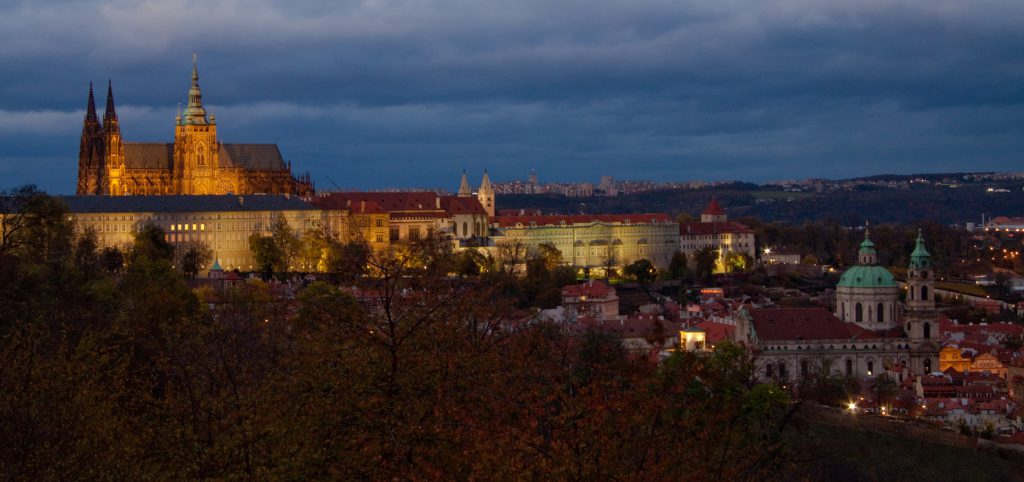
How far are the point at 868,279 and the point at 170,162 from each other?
197 ft

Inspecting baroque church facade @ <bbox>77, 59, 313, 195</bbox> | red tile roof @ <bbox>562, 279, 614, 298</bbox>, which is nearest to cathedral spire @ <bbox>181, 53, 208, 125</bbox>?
baroque church facade @ <bbox>77, 59, 313, 195</bbox>

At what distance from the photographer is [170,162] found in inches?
4382

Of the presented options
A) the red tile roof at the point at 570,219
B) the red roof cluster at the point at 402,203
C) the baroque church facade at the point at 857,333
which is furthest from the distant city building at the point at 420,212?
the baroque church facade at the point at 857,333

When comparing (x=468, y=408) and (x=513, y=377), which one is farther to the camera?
(x=513, y=377)

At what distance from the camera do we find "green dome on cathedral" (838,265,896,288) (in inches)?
2808

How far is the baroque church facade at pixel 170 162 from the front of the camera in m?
109

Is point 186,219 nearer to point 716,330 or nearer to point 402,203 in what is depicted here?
point 402,203

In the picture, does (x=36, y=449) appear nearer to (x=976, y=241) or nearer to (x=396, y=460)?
(x=396, y=460)

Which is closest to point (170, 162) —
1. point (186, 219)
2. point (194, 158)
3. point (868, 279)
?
point (194, 158)

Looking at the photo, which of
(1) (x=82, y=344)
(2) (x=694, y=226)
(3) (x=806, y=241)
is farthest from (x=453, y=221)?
(1) (x=82, y=344)

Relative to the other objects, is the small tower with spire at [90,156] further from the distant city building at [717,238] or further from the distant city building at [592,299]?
the distant city building at [717,238]

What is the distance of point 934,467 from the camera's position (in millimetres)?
45000

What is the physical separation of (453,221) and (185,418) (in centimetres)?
9152

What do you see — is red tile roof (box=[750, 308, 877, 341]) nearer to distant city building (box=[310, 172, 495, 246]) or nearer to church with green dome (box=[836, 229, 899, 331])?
church with green dome (box=[836, 229, 899, 331])
